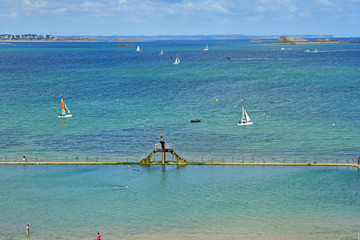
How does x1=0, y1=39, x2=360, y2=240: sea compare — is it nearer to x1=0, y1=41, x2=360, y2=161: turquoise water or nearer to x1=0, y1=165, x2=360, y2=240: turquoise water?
x1=0, y1=165, x2=360, y2=240: turquoise water

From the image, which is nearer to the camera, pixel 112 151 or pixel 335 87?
pixel 112 151

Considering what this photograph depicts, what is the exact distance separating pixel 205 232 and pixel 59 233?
16.4m

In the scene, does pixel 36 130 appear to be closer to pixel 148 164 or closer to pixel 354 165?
pixel 148 164

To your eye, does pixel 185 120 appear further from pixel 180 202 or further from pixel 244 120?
pixel 180 202

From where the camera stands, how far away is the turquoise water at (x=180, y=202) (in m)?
58.6

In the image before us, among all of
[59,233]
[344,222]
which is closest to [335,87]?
[344,222]

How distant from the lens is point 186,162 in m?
83.4

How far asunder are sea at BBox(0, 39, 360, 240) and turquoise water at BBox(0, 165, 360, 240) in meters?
0.15

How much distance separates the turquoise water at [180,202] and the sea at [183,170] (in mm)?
153

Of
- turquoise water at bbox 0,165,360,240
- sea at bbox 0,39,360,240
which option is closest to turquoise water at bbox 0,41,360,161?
sea at bbox 0,39,360,240

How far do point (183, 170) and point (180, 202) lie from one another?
1339cm

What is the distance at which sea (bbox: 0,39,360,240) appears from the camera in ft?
198

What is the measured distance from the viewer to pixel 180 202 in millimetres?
67938

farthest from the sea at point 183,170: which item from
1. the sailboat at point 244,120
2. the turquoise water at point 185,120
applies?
the sailboat at point 244,120
